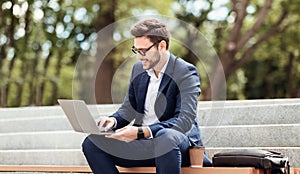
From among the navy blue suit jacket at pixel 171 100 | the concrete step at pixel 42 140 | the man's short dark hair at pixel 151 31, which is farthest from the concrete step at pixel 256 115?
the man's short dark hair at pixel 151 31

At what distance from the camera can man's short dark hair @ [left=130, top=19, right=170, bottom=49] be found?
386cm

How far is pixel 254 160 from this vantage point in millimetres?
3721

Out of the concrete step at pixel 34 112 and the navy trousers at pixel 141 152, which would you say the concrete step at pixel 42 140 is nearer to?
the concrete step at pixel 34 112

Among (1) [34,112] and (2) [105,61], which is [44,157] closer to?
(1) [34,112]

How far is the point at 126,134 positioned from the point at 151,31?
2.01ft

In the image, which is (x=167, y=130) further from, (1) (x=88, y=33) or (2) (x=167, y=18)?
(1) (x=88, y=33)

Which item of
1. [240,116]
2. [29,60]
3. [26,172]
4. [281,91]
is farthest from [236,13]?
[26,172]

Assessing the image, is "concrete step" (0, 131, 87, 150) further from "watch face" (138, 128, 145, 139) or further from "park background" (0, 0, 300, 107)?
"park background" (0, 0, 300, 107)

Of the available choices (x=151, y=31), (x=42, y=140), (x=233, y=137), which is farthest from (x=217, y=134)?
(x=42, y=140)

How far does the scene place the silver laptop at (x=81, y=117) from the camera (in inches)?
148

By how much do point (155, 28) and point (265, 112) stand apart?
1587 millimetres

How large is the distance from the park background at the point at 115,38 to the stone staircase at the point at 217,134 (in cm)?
270

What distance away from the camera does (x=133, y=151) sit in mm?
3869

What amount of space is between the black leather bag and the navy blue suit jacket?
0.19 meters
